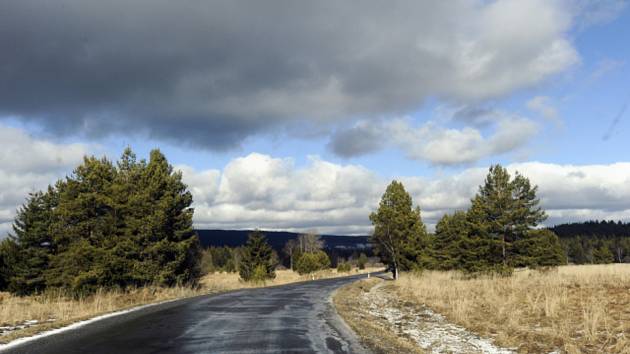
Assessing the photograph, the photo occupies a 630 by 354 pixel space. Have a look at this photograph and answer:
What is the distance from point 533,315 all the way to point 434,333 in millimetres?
4782

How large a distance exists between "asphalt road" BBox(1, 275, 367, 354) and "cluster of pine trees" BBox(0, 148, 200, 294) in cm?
993

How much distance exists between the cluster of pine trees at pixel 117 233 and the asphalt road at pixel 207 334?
9934mm

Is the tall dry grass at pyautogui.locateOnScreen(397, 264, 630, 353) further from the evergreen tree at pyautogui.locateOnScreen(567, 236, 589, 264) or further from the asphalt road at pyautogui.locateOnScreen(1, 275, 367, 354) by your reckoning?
the evergreen tree at pyautogui.locateOnScreen(567, 236, 589, 264)

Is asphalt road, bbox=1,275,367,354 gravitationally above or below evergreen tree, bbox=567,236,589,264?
above

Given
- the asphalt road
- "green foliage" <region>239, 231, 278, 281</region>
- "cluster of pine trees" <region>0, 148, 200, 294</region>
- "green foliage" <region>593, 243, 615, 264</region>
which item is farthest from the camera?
"green foliage" <region>593, 243, 615, 264</region>

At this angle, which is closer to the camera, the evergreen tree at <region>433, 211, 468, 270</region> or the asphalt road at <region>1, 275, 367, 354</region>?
the asphalt road at <region>1, 275, 367, 354</region>

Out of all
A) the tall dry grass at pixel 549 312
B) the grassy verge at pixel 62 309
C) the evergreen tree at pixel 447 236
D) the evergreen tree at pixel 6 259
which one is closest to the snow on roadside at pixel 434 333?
the tall dry grass at pixel 549 312

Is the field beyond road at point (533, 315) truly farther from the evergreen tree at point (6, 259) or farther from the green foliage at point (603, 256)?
the green foliage at point (603, 256)

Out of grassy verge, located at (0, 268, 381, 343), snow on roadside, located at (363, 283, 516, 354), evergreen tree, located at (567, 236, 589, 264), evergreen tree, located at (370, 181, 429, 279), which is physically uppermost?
evergreen tree, located at (370, 181, 429, 279)

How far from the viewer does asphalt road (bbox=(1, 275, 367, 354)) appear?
9.03m

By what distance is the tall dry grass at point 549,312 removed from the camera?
10898mm

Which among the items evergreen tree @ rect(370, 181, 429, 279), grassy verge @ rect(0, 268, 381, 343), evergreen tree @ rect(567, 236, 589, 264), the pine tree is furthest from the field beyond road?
evergreen tree @ rect(567, 236, 589, 264)

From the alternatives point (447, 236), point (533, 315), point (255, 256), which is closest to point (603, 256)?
point (447, 236)

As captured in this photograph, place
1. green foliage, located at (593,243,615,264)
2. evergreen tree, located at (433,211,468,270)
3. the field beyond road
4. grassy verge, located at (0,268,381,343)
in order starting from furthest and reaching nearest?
1. green foliage, located at (593,243,615,264)
2. evergreen tree, located at (433,211,468,270)
3. grassy verge, located at (0,268,381,343)
4. the field beyond road
